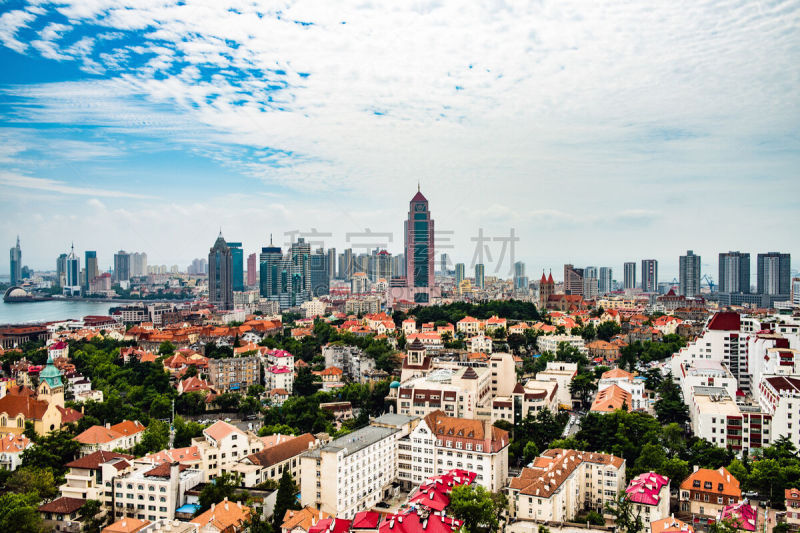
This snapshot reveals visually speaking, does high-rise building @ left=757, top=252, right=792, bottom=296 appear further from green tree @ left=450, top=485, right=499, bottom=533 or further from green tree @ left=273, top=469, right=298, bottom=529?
green tree @ left=273, top=469, right=298, bottom=529

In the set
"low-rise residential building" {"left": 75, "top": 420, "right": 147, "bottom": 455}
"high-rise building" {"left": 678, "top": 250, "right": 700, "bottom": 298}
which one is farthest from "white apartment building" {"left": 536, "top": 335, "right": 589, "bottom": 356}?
"high-rise building" {"left": 678, "top": 250, "right": 700, "bottom": 298}

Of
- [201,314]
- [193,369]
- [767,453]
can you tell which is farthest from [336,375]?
[201,314]

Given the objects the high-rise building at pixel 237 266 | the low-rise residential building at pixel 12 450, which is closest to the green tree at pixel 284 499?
the low-rise residential building at pixel 12 450

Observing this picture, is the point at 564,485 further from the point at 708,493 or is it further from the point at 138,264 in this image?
the point at 138,264

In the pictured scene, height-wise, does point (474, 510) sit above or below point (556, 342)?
below

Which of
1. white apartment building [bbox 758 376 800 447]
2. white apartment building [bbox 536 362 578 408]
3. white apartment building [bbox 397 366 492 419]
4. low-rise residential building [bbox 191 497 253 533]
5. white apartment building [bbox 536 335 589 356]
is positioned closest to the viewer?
low-rise residential building [bbox 191 497 253 533]

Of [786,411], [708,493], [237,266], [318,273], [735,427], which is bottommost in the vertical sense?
[708,493]

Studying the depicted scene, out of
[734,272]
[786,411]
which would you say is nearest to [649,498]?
[786,411]

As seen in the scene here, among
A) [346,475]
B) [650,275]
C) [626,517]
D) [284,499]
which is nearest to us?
[626,517]
